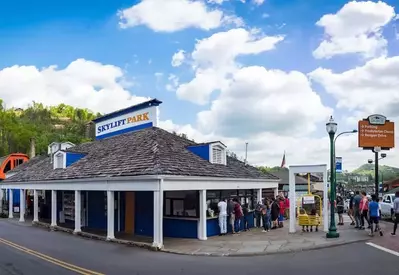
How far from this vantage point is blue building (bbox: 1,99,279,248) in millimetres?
18891

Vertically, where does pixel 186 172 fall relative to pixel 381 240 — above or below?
above

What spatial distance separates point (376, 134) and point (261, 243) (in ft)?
63.6

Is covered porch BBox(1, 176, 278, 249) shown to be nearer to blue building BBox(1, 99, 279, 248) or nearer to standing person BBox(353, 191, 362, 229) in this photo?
blue building BBox(1, 99, 279, 248)

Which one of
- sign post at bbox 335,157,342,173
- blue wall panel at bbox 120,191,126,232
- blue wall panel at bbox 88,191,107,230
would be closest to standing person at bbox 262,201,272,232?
sign post at bbox 335,157,342,173

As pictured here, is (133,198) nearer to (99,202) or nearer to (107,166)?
(107,166)

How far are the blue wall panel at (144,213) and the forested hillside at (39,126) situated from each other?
188ft

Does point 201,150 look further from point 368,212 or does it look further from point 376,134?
point 376,134

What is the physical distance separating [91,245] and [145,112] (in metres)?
→ 10.0

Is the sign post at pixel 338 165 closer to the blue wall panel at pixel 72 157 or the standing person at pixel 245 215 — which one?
the standing person at pixel 245 215

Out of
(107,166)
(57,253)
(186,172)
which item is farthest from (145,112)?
(57,253)

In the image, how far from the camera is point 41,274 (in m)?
12.2

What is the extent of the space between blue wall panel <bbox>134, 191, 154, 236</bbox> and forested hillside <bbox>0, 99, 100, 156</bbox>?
5717cm

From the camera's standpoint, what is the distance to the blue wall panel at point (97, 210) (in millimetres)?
24641

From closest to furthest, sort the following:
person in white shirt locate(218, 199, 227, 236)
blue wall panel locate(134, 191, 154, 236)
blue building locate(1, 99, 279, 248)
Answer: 1. blue building locate(1, 99, 279, 248)
2. person in white shirt locate(218, 199, 227, 236)
3. blue wall panel locate(134, 191, 154, 236)
